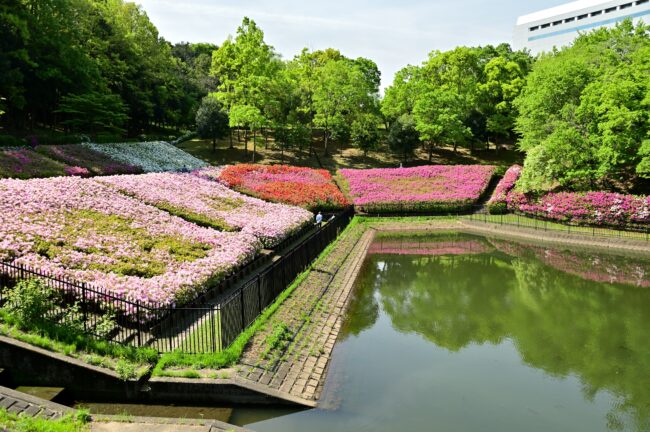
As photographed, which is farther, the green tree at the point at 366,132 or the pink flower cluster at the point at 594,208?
the green tree at the point at 366,132

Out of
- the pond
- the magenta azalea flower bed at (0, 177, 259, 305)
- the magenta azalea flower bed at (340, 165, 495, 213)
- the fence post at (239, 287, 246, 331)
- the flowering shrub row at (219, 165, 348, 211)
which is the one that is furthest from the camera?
the magenta azalea flower bed at (340, 165, 495, 213)

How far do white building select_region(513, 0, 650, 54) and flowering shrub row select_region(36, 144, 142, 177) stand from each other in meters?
75.3

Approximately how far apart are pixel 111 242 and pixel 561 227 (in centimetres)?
2675

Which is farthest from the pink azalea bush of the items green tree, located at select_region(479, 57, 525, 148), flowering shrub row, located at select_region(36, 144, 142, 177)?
green tree, located at select_region(479, 57, 525, 148)

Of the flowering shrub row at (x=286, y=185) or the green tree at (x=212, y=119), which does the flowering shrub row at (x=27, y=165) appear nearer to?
the flowering shrub row at (x=286, y=185)

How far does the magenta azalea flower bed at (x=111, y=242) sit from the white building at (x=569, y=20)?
7956cm

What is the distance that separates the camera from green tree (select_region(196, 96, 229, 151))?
46688 mm

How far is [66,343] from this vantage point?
32.3 ft

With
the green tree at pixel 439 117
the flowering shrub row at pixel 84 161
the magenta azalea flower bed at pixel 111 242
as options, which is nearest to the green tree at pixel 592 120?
the green tree at pixel 439 117

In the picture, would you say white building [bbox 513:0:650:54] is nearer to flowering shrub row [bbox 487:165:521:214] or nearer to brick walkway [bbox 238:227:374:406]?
flowering shrub row [bbox 487:165:521:214]

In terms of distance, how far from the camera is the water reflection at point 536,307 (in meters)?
12.0

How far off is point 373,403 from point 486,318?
7.00m

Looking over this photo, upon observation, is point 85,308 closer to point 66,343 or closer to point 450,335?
point 66,343

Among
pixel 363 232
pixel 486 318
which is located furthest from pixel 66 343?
pixel 363 232
